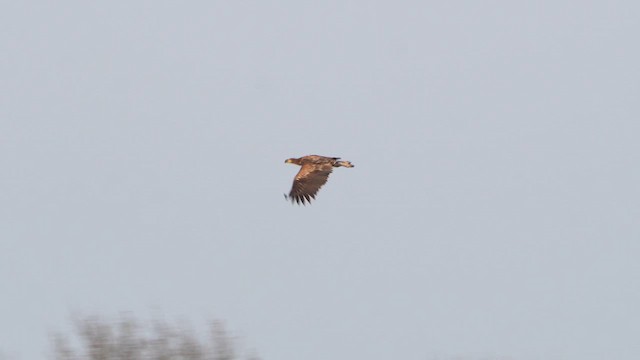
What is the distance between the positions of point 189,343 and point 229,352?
0.71 m

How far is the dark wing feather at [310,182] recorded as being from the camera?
30797 millimetres

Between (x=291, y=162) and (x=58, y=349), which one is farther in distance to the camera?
(x=291, y=162)

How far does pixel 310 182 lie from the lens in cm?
3081

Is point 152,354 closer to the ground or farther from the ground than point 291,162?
closer to the ground

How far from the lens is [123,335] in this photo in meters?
24.1

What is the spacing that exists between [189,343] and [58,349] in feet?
7.28

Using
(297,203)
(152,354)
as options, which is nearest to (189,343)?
(152,354)

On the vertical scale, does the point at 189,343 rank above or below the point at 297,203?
below

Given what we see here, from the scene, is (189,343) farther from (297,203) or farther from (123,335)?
(297,203)

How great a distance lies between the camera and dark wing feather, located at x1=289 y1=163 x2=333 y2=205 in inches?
1212

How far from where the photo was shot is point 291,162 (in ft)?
104

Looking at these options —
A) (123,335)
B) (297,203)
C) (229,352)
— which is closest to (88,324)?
(123,335)

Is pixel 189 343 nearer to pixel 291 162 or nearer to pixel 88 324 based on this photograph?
pixel 88 324

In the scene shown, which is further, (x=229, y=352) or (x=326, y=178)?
(x=326, y=178)
